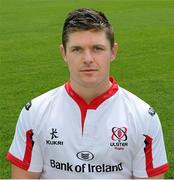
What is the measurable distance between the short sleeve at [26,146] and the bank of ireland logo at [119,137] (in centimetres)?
48

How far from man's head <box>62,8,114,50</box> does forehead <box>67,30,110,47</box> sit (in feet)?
0.07

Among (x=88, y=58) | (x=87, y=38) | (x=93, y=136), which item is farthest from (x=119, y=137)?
(x=87, y=38)

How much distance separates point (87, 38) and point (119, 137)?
0.61 metres

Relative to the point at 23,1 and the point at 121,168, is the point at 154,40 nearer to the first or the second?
the point at 121,168

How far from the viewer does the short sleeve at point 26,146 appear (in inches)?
116

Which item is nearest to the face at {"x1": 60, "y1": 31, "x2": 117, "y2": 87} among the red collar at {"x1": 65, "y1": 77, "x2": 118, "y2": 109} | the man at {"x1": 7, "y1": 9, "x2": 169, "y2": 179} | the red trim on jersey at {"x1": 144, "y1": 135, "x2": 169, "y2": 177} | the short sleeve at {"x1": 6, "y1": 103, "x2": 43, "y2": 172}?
the man at {"x1": 7, "y1": 9, "x2": 169, "y2": 179}

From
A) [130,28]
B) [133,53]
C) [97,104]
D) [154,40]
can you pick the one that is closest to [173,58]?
[133,53]

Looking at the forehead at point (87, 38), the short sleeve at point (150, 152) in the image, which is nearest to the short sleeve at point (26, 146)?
the forehead at point (87, 38)

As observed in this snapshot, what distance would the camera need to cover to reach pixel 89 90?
295cm

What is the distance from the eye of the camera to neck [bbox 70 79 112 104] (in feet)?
9.65

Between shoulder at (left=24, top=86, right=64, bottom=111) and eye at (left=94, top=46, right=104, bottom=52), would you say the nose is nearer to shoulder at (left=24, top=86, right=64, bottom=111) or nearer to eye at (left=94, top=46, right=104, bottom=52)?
eye at (left=94, top=46, right=104, bottom=52)

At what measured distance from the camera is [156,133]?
114 inches

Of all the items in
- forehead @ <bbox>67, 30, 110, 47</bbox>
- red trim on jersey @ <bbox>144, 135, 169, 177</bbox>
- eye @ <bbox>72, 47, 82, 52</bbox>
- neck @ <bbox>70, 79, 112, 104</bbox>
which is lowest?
red trim on jersey @ <bbox>144, 135, 169, 177</bbox>

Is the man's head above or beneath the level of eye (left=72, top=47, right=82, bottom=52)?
above
